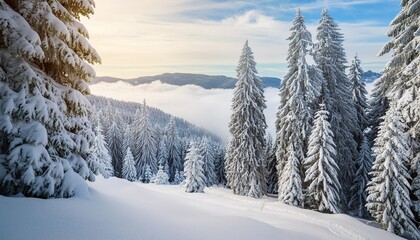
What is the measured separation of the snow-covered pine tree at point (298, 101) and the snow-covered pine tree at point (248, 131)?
4159mm

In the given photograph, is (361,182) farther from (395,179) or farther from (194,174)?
(194,174)

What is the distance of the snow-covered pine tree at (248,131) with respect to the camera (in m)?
31.9

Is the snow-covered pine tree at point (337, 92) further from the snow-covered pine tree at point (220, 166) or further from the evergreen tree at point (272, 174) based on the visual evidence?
the snow-covered pine tree at point (220, 166)

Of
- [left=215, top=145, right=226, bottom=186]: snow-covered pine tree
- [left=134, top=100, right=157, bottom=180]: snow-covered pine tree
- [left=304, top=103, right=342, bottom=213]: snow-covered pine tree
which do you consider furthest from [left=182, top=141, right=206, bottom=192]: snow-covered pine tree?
[left=134, top=100, right=157, bottom=180]: snow-covered pine tree

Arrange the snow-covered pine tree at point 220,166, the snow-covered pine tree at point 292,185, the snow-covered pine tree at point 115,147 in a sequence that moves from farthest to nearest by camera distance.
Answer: the snow-covered pine tree at point 220,166 → the snow-covered pine tree at point 115,147 → the snow-covered pine tree at point 292,185

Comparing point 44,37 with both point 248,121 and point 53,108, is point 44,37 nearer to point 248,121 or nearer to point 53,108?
point 53,108

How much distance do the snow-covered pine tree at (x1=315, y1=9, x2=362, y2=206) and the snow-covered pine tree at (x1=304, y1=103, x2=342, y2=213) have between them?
4489mm

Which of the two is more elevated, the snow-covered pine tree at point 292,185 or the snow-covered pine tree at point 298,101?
the snow-covered pine tree at point 298,101

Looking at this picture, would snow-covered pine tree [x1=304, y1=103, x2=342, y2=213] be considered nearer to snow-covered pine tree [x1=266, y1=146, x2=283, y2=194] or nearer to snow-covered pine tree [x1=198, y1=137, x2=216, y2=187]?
snow-covered pine tree [x1=266, y1=146, x2=283, y2=194]

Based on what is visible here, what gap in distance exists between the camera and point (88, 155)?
385 inches

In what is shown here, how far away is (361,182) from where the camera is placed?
28.9 metres

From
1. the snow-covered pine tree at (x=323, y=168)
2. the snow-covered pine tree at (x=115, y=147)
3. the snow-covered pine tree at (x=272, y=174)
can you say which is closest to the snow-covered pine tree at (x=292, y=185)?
the snow-covered pine tree at (x=323, y=168)

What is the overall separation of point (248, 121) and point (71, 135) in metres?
24.7

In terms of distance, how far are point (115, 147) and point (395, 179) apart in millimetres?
54472
